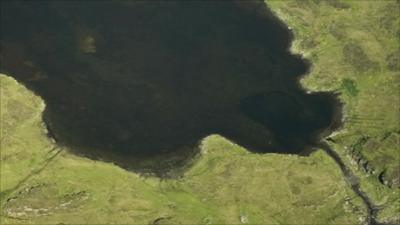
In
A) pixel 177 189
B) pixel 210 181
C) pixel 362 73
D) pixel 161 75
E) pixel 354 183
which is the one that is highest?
pixel 362 73

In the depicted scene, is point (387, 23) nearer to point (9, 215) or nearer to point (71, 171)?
point (71, 171)

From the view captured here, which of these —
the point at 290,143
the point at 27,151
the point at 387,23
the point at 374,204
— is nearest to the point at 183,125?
the point at 290,143

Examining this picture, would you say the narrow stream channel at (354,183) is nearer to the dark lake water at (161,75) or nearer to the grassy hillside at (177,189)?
the grassy hillside at (177,189)

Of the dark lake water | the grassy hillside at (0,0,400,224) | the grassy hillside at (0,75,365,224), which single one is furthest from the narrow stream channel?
the dark lake water

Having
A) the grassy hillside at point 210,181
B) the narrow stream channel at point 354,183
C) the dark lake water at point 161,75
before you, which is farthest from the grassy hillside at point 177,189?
the dark lake water at point 161,75

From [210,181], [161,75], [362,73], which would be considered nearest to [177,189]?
[210,181]

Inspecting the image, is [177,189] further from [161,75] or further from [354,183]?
[161,75]
